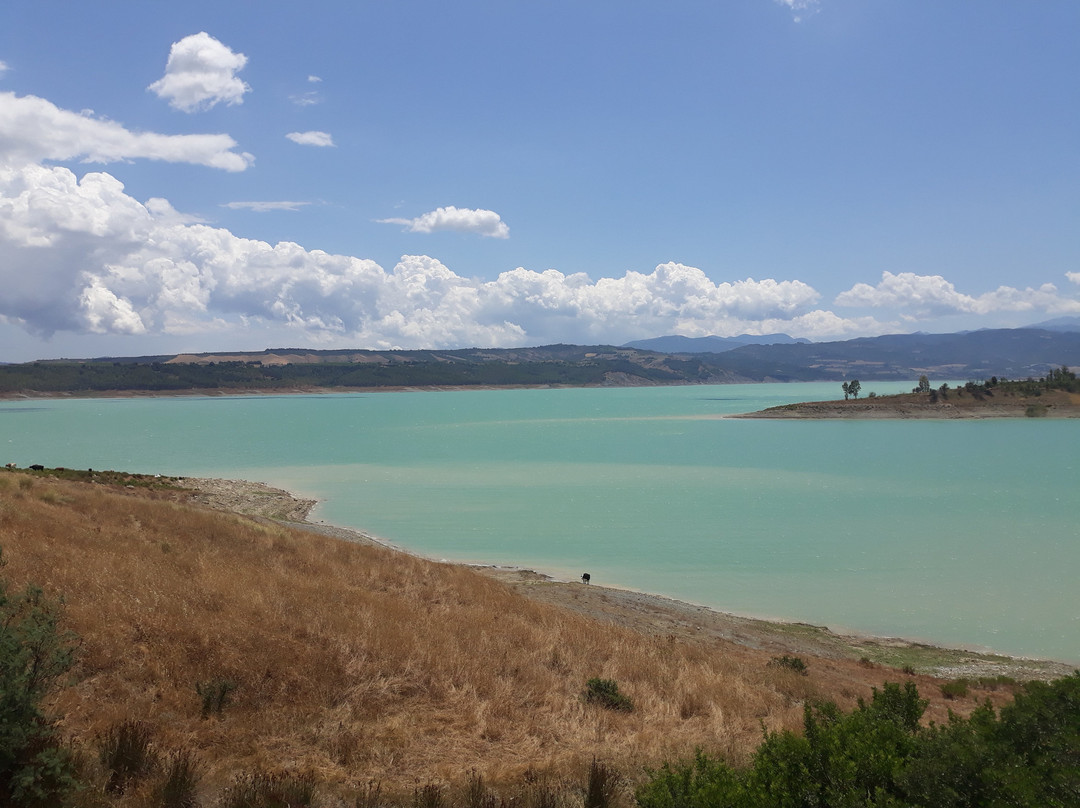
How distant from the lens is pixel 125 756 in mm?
5410

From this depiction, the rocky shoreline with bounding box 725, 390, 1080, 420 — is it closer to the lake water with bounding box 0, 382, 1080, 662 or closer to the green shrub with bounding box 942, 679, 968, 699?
the lake water with bounding box 0, 382, 1080, 662

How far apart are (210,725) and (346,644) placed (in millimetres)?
2064

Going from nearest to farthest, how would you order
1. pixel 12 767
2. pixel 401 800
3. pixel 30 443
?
pixel 12 767 → pixel 401 800 → pixel 30 443

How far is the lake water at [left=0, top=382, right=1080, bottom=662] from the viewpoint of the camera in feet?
68.2

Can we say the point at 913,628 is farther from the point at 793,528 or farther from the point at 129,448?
the point at 129,448

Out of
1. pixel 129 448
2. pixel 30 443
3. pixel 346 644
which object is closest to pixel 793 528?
pixel 346 644

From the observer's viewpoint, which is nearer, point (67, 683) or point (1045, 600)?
point (67, 683)

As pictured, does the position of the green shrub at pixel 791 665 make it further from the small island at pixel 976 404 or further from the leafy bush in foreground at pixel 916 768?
the small island at pixel 976 404

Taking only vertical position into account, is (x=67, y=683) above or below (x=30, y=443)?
above

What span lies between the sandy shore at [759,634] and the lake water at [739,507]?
137 centimetres

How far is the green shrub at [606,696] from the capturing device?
8281 mm

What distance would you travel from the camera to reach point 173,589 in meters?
9.44

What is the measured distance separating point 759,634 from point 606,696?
9441 mm

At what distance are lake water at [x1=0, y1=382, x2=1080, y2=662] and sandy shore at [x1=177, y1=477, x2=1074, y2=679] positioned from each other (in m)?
1.37
